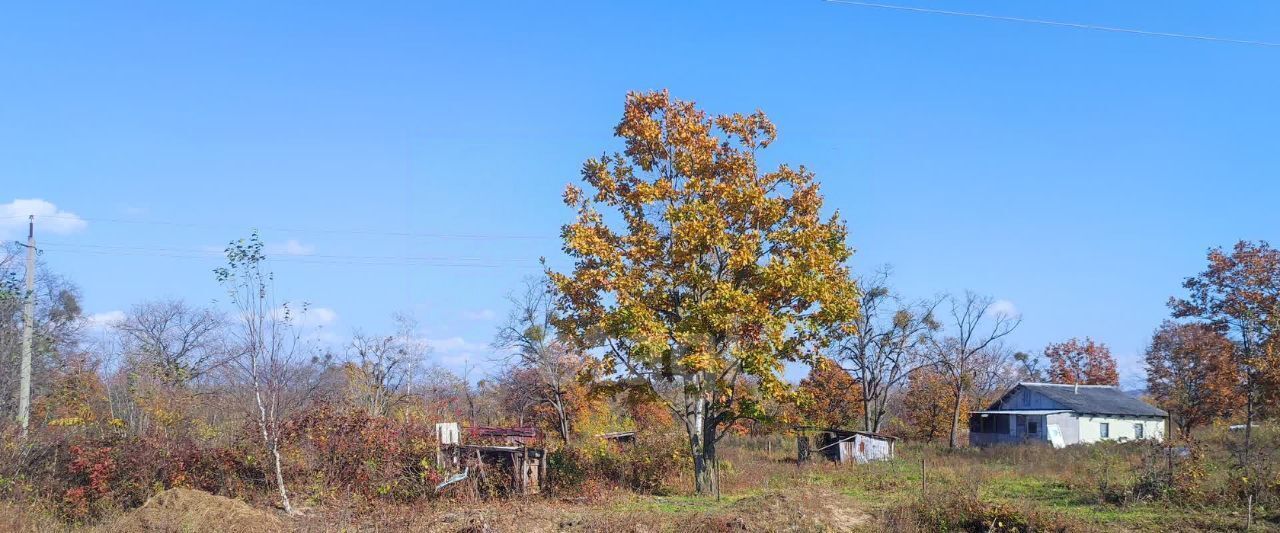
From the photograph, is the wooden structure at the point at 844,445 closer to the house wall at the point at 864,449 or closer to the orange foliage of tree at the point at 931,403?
the house wall at the point at 864,449

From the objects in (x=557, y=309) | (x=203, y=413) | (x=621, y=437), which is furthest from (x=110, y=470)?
(x=621, y=437)

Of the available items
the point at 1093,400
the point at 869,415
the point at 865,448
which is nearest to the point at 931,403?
the point at 1093,400

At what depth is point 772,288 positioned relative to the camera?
20.0 m

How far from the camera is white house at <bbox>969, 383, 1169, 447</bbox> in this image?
4853cm

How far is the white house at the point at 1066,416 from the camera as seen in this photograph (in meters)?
48.5

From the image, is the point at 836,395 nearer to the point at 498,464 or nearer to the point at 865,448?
the point at 865,448

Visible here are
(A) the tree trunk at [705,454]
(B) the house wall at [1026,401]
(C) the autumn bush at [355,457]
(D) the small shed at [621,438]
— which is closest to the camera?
(C) the autumn bush at [355,457]

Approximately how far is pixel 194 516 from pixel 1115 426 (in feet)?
160

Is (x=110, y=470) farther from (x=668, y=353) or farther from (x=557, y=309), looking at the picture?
(x=668, y=353)


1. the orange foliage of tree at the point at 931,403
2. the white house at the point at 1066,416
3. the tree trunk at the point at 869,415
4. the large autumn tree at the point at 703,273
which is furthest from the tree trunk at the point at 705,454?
the orange foliage of tree at the point at 931,403

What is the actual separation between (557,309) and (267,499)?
24.9ft

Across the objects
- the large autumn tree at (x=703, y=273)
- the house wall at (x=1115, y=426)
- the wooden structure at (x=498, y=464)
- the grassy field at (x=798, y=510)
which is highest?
the large autumn tree at (x=703, y=273)

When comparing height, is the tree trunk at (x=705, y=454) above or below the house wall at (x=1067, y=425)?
above

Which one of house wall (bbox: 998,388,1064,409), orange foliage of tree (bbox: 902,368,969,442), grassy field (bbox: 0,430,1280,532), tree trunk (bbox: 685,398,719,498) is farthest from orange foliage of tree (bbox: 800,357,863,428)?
tree trunk (bbox: 685,398,719,498)
